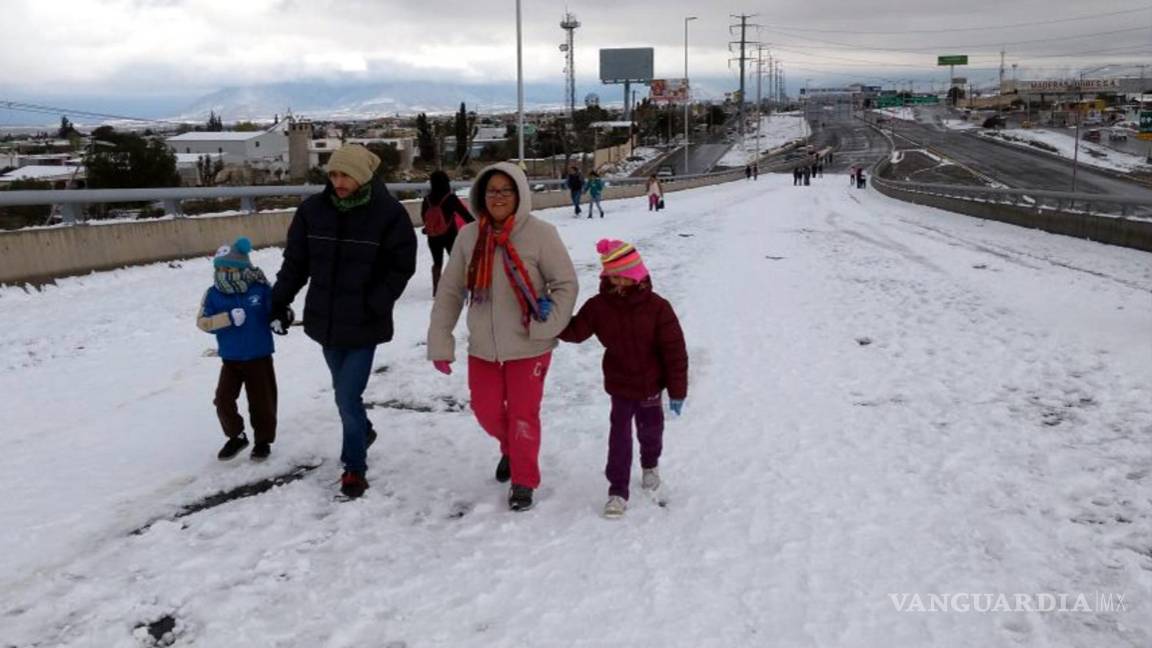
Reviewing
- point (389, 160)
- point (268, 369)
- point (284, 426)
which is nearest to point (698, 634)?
point (268, 369)

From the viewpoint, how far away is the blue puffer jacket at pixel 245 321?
511 cm

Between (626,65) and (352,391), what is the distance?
15881 centimetres

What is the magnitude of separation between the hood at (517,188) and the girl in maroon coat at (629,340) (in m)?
0.42

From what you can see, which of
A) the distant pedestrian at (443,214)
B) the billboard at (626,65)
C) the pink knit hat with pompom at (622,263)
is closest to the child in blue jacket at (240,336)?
the pink knit hat with pompom at (622,263)

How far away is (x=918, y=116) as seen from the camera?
169875mm

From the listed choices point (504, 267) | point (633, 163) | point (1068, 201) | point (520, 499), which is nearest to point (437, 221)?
point (504, 267)

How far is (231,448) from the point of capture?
17.8 ft

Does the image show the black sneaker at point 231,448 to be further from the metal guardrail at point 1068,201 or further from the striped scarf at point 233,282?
the metal guardrail at point 1068,201

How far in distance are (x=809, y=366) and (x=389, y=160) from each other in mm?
72461

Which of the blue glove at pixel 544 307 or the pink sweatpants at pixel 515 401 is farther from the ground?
the blue glove at pixel 544 307

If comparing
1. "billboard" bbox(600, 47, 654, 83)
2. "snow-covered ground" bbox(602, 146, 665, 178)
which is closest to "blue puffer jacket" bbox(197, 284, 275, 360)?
"snow-covered ground" bbox(602, 146, 665, 178)

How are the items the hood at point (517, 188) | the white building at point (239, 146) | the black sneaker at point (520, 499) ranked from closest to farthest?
1. the hood at point (517, 188)
2. the black sneaker at point (520, 499)
3. the white building at point (239, 146)

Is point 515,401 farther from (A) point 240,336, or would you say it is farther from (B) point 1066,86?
(B) point 1066,86

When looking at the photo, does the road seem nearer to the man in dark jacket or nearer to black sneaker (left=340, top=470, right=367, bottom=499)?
the man in dark jacket
